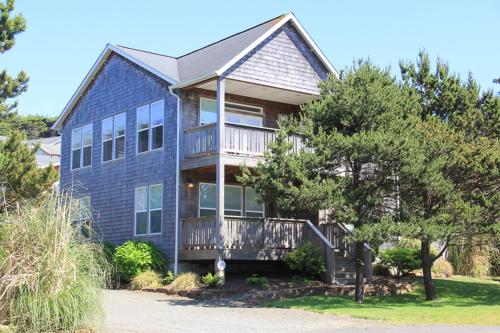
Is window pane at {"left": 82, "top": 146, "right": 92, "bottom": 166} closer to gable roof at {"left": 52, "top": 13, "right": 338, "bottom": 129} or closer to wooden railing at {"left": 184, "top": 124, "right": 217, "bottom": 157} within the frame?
gable roof at {"left": 52, "top": 13, "right": 338, "bottom": 129}

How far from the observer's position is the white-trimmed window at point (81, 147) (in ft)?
97.2

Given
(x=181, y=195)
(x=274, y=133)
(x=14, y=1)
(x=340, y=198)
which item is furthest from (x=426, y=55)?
(x=14, y=1)

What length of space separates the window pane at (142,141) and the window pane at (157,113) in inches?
25.1

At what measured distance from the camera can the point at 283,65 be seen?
24531 mm

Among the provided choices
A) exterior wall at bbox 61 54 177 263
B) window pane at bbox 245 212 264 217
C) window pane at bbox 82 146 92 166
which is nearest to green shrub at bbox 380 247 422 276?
window pane at bbox 245 212 264 217

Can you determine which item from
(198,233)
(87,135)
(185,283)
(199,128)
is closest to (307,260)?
(198,233)

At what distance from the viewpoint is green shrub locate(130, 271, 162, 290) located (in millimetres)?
22094

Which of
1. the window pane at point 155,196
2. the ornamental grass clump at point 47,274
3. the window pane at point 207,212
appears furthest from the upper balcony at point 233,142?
the ornamental grass clump at point 47,274

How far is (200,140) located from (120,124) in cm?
599

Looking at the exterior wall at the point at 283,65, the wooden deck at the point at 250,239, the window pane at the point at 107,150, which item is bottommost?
the wooden deck at the point at 250,239

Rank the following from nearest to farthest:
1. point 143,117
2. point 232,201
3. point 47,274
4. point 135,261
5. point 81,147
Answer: point 47,274
point 135,261
point 232,201
point 143,117
point 81,147

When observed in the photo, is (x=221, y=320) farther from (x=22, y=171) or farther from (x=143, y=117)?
(x=22, y=171)

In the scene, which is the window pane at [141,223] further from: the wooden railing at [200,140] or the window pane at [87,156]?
the window pane at [87,156]

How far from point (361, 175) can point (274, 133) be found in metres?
4.36
